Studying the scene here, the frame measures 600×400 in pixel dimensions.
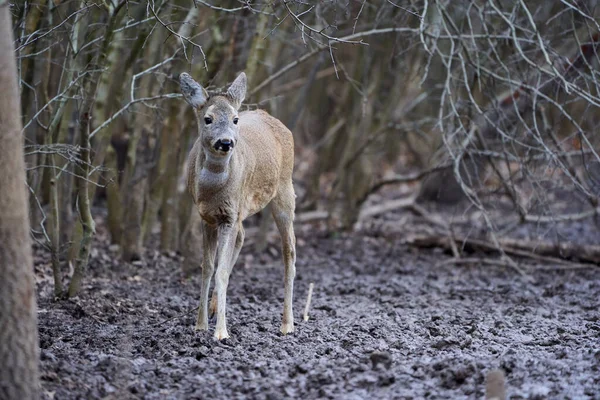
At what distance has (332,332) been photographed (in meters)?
6.70

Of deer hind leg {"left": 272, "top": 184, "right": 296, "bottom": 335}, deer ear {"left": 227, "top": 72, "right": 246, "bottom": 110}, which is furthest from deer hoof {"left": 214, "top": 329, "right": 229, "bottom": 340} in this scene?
deer ear {"left": 227, "top": 72, "right": 246, "bottom": 110}

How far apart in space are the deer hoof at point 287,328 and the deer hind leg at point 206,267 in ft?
2.15

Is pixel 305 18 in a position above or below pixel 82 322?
above

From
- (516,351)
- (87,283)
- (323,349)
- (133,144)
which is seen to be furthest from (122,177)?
(516,351)

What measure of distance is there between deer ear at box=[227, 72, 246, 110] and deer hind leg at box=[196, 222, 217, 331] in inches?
41.0

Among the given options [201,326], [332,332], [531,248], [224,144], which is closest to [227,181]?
→ [224,144]

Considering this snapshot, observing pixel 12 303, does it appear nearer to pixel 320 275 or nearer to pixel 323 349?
pixel 323 349

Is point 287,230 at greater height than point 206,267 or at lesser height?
greater

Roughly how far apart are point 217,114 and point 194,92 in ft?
1.05

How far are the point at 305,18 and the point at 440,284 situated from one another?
565cm

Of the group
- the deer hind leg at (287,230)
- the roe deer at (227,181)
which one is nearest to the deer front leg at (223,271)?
the roe deer at (227,181)

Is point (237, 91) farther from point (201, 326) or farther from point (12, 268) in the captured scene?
point (12, 268)

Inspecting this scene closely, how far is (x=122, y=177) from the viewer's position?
1045 cm

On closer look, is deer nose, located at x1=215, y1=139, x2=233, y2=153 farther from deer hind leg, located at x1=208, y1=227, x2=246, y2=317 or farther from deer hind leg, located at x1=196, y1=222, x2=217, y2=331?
deer hind leg, located at x1=208, y1=227, x2=246, y2=317
